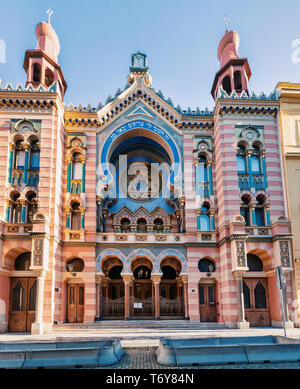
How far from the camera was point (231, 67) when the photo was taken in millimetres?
32781

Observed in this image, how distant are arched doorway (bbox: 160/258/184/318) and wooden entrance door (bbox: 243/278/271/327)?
505cm


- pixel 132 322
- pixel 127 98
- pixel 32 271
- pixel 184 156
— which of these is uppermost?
pixel 127 98

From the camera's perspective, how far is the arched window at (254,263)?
93.1 ft

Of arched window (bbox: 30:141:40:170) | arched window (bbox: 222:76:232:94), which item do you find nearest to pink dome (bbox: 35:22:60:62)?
arched window (bbox: 30:141:40:170)

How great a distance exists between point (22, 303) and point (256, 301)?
55.2 ft

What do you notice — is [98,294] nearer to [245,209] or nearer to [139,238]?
[139,238]

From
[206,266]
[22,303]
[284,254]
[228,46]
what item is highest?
[228,46]

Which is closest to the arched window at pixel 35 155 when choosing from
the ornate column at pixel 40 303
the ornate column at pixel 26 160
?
the ornate column at pixel 26 160

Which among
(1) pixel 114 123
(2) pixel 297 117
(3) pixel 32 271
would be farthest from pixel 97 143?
(2) pixel 297 117

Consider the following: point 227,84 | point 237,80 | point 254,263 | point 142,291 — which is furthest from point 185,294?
point 237,80

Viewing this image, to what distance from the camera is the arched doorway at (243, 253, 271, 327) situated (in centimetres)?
2712

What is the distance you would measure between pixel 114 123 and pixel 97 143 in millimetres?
2381
